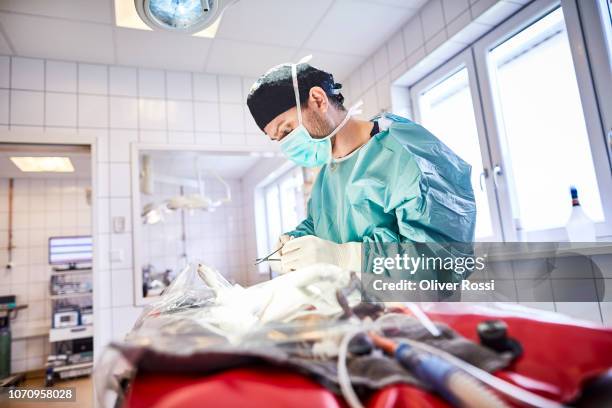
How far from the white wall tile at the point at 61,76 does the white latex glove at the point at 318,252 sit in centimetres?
212

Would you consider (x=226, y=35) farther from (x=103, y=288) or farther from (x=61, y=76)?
(x=103, y=288)

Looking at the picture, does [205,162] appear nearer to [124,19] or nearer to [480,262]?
[124,19]

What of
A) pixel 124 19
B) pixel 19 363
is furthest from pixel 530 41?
pixel 19 363

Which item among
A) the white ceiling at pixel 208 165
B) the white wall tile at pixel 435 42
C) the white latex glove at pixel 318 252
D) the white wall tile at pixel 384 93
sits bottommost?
the white latex glove at pixel 318 252

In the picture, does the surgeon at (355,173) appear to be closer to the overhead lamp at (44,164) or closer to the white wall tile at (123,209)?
the white wall tile at (123,209)

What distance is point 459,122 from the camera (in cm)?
202

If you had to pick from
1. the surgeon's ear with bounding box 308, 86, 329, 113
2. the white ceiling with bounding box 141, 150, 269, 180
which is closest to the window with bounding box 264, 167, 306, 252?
the white ceiling with bounding box 141, 150, 269, 180

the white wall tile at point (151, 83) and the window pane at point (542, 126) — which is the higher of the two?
the white wall tile at point (151, 83)

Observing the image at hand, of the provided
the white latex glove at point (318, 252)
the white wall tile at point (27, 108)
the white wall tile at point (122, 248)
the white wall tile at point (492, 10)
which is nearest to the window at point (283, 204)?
the white wall tile at point (122, 248)

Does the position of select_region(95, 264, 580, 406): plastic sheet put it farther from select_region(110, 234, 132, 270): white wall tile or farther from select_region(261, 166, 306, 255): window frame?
select_region(261, 166, 306, 255): window frame

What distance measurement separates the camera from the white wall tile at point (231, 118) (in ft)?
8.55

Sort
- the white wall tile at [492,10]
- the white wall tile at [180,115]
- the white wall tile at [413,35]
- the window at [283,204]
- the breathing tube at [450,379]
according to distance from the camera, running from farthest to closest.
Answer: the window at [283,204] < the white wall tile at [180,115] < the white wall tile at [413,35] < the white wall tile at [492,10] < the breathing tube at [450,379]

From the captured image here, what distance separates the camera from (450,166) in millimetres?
956

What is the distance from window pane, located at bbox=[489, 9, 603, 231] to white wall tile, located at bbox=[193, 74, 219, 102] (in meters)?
1.70
